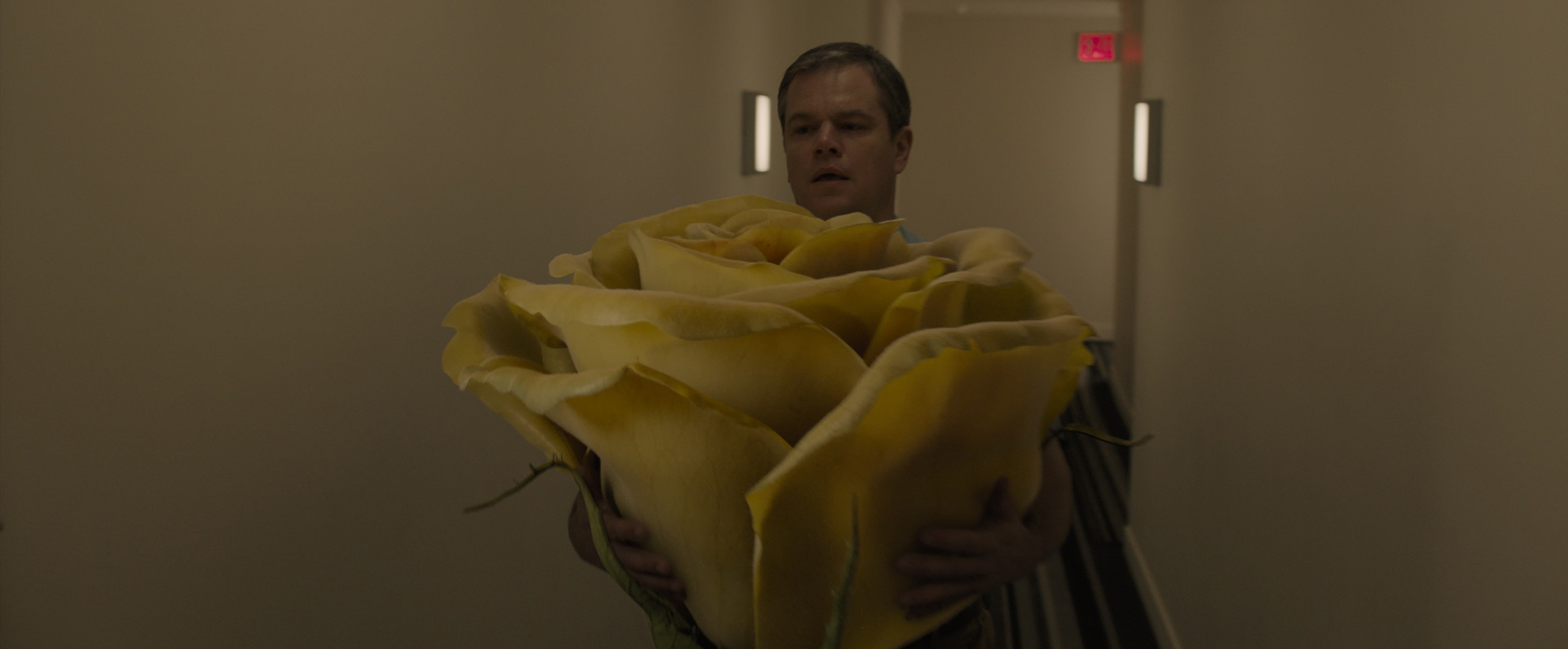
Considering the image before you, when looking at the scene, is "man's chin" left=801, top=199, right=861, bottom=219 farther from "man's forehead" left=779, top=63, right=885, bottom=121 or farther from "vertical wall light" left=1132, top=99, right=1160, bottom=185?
"vertical wall light" left=1132, top=99, right=1160, bottom=185

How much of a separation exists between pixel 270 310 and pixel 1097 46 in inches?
310

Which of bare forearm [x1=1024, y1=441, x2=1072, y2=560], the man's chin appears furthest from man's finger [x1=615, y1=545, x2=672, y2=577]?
the man's chin

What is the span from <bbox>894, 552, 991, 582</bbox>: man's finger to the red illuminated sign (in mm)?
8269

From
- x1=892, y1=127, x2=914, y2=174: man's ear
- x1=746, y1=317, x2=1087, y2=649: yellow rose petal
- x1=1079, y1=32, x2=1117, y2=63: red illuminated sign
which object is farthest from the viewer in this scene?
x1=1079, y1=32, x2=1117, y2=63: red illuminated sign

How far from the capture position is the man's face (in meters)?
1.16

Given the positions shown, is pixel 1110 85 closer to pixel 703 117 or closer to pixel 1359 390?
pixel 703 117

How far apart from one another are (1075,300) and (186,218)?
7996 millimetres

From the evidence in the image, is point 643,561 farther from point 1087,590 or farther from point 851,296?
point 1087,590

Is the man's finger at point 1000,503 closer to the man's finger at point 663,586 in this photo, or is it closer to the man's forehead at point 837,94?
the man's finger at point 663,586

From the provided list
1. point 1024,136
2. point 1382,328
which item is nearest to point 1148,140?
point 1382,328

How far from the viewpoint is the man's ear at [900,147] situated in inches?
50.2

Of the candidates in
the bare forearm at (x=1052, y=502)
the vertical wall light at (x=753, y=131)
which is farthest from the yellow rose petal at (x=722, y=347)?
the vertical wall light at (x=753, y=131)

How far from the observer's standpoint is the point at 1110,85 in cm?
804

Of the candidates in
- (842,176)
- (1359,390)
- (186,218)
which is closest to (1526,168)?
(1359,390)
